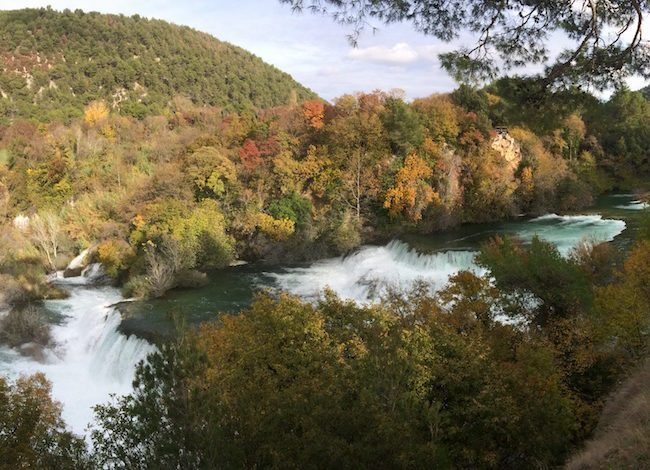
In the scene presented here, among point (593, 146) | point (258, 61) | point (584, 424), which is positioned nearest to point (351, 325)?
point (584, 424)

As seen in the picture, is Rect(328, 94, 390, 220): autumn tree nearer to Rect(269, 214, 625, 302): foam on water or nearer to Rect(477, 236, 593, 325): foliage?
Rect(269, 214, 625, 302): foam on water

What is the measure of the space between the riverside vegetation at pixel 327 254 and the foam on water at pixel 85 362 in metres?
1.01

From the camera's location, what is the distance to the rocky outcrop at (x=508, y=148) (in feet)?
116

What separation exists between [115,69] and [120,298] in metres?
53.4

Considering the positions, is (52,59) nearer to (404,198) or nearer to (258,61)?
(258,61)

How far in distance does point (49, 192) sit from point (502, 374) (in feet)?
120

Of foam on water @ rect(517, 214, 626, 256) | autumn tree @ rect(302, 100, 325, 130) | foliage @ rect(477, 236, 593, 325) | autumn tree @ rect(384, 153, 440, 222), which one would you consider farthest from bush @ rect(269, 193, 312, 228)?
foliage @ rect(477, 236, 593, 325)

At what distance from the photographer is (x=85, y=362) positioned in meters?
18.4

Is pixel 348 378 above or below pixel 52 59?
below

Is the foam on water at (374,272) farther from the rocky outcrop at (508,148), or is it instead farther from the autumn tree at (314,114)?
the rocky outcrop at (508,148)

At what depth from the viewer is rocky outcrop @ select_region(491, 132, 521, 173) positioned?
35.5m

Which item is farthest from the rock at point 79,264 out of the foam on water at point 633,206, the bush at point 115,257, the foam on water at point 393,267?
the foam on water at point 633,206

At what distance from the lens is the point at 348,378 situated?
28.8ft

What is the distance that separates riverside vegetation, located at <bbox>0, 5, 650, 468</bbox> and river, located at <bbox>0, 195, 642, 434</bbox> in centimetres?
127
